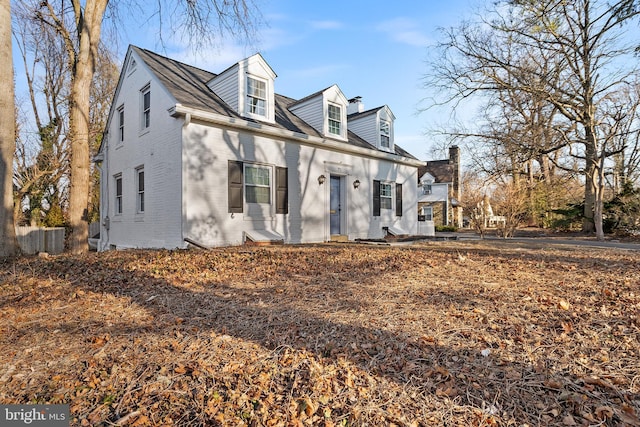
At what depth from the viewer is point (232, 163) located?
31.2ft

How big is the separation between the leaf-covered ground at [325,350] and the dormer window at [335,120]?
8809 millimetres

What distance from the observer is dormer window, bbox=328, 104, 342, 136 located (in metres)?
12.7

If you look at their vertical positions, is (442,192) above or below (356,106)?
below

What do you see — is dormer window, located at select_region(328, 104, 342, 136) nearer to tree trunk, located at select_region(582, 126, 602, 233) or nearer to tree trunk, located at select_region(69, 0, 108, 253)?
tree trunk, located at select_region(69, 0, 108, 253)

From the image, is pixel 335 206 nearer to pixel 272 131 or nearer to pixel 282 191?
pixel 282 191

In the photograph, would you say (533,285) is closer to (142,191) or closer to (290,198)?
(290,198)

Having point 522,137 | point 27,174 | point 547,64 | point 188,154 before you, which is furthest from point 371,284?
point 27,174

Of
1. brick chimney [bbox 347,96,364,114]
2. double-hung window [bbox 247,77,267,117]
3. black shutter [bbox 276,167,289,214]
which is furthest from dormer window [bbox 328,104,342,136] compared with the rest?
brick chimney [bbox 347,96,364,114]

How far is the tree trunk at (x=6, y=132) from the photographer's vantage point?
598 centimetres

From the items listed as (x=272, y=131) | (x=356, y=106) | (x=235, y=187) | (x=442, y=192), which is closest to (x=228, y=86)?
(x=272, y=131)

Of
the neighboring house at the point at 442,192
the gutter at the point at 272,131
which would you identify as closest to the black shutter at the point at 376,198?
the gutter at the point at 272,131

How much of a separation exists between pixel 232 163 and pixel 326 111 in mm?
4481

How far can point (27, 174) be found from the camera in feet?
49.3

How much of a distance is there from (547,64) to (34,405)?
1477 centimetres
